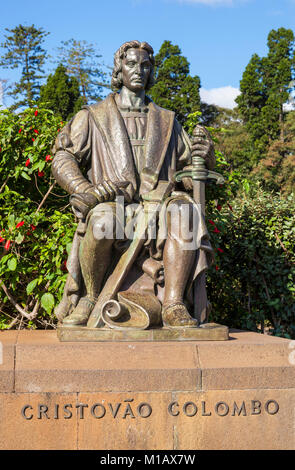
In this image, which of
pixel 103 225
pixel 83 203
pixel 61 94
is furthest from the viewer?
pixel 61 94

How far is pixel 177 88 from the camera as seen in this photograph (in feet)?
83.0

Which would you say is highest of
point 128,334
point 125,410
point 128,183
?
point 128,183

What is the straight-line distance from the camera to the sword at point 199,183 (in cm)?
423

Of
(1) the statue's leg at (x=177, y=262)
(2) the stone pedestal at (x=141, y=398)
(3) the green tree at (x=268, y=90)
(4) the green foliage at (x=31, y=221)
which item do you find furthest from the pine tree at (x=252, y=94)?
(2) the stone pedestal at (x=141, y=398)

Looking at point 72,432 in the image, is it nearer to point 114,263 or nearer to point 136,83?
point 114,263

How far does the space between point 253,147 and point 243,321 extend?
22479 millimetres

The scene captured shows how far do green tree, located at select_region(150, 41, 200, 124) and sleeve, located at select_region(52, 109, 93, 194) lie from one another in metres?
19.4

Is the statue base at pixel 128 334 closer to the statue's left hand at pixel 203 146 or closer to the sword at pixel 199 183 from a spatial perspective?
the sword at pixel 199 183

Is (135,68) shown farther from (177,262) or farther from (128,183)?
(177,262)

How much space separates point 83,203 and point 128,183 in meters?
0.41

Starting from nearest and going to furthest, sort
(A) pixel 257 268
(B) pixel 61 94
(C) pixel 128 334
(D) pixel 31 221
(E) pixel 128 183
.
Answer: (C) pixel 128 334 < (E) pixel 128 183 < (D) pixel 31 221 < (A) pixel 257 268 < (B) pixel 61 94

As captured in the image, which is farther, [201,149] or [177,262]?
[201,149]

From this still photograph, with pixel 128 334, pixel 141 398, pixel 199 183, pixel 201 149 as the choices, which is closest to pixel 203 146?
pixel 201 149
